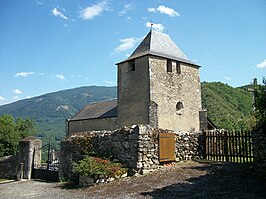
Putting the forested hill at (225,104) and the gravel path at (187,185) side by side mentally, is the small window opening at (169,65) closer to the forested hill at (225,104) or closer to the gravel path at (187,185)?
the gravel path at (187,185)

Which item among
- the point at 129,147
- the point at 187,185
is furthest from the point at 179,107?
the point at 187,185

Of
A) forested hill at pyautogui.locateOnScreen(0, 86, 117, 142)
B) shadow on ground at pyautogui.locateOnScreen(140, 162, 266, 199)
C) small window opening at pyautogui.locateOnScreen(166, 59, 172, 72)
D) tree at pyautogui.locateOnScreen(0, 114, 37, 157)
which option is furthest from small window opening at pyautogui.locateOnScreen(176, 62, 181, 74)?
forested hill at pyautogui.locateOnScreen(0, 86, 117, 142)

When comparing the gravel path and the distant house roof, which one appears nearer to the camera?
the gravel path

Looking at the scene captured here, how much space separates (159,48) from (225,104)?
23.9 meters

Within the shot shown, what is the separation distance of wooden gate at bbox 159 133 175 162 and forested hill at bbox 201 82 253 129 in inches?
938

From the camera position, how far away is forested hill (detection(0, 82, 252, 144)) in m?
40.3

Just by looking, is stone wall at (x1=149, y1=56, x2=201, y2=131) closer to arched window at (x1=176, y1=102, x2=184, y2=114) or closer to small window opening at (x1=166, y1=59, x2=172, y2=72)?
arched window at (x1=176, y1=102, x2=184, y2=114)

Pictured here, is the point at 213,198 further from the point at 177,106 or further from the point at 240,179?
the point at 177,106

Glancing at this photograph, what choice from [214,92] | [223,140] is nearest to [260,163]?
[223,140]

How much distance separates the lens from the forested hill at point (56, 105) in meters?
109

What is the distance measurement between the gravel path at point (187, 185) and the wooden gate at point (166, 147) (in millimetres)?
539

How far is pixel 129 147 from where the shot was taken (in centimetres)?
1143

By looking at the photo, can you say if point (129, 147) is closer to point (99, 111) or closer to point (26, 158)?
point (26, 158)

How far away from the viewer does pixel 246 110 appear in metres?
44.8
